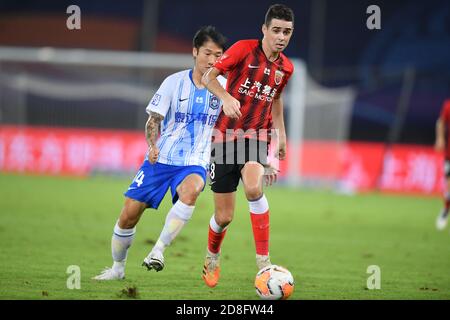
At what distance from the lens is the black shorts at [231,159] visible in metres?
6.73

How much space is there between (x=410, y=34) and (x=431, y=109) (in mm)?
3160

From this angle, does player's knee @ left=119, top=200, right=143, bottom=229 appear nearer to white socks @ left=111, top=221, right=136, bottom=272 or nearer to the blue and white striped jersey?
white socks @ left=111, top=221, right=136, bottom=272

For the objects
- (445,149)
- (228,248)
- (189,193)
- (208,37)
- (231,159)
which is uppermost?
(208,37)

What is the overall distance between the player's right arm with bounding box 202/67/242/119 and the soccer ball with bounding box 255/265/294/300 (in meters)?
1.18

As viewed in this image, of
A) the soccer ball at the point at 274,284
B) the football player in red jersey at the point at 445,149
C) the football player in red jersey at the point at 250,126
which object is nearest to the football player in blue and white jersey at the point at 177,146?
the football player in red jersey at the point at 250,126

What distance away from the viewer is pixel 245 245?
9.88 meters

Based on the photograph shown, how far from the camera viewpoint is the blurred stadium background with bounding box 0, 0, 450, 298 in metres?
20.8

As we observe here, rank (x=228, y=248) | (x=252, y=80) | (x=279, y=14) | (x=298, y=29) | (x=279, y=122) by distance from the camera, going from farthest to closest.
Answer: (x=298, y=29), (x=228, y=248), (x=279, y=122), (x=252, y=80), (x=279, y=14)

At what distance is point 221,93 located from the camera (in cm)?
625

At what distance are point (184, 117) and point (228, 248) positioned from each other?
3124mm

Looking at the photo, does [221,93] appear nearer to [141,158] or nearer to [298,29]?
[141,158]

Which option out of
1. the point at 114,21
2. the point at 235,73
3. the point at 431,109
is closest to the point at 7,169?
the point at 114,21

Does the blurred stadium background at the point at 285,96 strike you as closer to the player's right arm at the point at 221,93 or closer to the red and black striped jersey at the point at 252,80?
the red and black striped jersey at the point at 252,80

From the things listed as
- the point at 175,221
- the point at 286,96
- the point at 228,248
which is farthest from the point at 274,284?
the point at 286,96
